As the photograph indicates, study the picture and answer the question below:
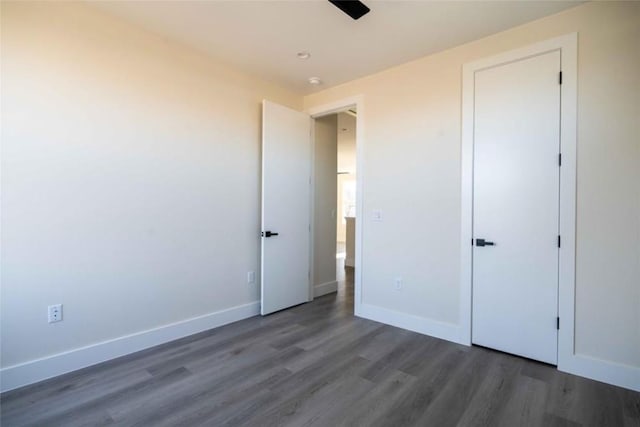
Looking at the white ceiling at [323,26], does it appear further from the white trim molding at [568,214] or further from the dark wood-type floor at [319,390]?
the dark wood-type floor at [319,390]

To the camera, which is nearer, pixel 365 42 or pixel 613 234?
pixel 613 234

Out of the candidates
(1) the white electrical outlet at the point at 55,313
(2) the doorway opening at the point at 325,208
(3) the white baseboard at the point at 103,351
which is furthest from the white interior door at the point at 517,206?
(1) the white electrical outlet at the point at 55,313

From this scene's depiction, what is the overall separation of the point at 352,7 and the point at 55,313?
3.02 metres

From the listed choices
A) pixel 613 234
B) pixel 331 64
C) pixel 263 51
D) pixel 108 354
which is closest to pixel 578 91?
pixel 613 234

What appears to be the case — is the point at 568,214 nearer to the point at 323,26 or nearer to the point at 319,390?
the point at 319,390

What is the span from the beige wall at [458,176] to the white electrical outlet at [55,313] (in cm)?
267

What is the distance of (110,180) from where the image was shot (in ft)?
7.88

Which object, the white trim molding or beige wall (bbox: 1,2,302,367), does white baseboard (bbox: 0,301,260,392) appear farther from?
the white trim molding

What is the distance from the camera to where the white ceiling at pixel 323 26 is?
2236mm

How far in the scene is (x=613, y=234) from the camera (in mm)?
2107

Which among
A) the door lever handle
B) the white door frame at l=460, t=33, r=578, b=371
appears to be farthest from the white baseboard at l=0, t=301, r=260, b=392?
the white door frame at l=460, t=33, r=578, b=371

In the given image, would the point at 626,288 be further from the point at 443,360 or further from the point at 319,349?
the point at 319,349

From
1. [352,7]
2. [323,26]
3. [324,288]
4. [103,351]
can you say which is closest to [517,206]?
[352,7]

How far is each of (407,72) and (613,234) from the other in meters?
2.20
